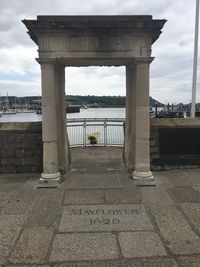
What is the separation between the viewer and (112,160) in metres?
11.2

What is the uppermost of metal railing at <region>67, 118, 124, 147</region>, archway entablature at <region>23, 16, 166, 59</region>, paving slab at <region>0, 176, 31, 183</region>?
archway entablature at <region>23, 16, 166, 59</region>

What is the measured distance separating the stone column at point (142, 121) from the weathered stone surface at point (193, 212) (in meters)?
1.92

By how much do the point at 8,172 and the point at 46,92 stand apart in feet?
9.25

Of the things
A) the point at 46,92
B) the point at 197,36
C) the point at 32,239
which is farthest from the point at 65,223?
the point at 197,36

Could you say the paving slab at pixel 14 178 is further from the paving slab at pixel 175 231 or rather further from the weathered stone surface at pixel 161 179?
the paving slab at pixel 175 231

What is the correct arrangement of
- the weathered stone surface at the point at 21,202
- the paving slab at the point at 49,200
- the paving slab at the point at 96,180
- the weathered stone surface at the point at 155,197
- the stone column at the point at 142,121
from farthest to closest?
the stone column at the point at 142,121 → the paving slab at the point at 96,180 → the weathered stone surface at the point at 155,197 → the paving slab at the point at 49,200 → the weathered stone surface at the point at 21,202

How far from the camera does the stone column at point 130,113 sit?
9.35 meters

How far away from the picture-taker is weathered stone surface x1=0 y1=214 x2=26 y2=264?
4.68 m

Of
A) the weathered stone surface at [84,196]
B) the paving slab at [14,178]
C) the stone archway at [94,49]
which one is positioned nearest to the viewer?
the weathered stone surface at [84,196]

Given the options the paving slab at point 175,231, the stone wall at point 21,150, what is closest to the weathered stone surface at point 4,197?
the stone wall at point 21,150

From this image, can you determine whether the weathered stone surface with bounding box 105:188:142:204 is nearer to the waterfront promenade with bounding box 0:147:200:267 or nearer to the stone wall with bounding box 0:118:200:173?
the waterfront promenade with bounding box 0:147:200:267

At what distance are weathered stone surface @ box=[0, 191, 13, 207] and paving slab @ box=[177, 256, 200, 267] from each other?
380cm

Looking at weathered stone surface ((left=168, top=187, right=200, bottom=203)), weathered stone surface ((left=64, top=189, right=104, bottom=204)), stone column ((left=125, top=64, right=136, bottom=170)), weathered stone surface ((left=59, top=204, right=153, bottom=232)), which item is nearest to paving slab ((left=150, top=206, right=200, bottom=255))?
weathered stone surface ((left=59, top=204, right=153, bottom=232))

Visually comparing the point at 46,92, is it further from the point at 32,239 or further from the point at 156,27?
the point at 32,239
